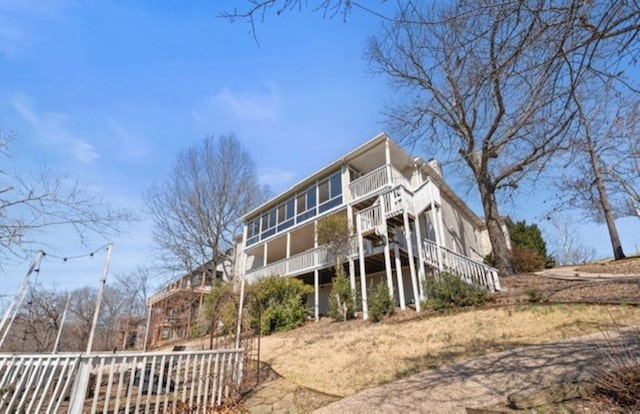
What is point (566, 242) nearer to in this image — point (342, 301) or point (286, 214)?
point (286, 214)

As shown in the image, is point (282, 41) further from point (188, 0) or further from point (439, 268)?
point (439, 268)

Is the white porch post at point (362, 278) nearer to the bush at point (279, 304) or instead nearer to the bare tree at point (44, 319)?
the bush at point (279, 304)

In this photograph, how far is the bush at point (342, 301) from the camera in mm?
11211

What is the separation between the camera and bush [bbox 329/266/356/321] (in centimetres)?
1121

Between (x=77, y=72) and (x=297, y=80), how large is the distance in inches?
232

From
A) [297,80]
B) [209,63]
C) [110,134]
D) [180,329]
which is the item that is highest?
[110,134]

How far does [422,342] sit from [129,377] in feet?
Answer: 17.3

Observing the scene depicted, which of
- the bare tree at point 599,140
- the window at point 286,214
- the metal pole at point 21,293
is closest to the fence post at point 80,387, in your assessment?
the metal pole at point 21,293

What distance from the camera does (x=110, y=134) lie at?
829 centimetres

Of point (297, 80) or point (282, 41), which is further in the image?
point (297, 80)

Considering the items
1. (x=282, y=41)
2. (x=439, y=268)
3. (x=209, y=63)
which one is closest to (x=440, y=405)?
(x=282, y=41)

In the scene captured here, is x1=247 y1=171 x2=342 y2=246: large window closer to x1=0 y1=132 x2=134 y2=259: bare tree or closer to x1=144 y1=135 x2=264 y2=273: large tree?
x1=144 y1=135 x2=264 y2=273: large tree

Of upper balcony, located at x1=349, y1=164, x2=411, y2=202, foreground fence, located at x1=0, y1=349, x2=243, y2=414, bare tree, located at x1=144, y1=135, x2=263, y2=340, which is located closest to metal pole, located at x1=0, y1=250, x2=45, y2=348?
foreground fence, located at x1=0, y1=349, x2=243, y2=414

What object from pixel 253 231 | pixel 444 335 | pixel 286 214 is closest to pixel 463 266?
pixel 444 335
